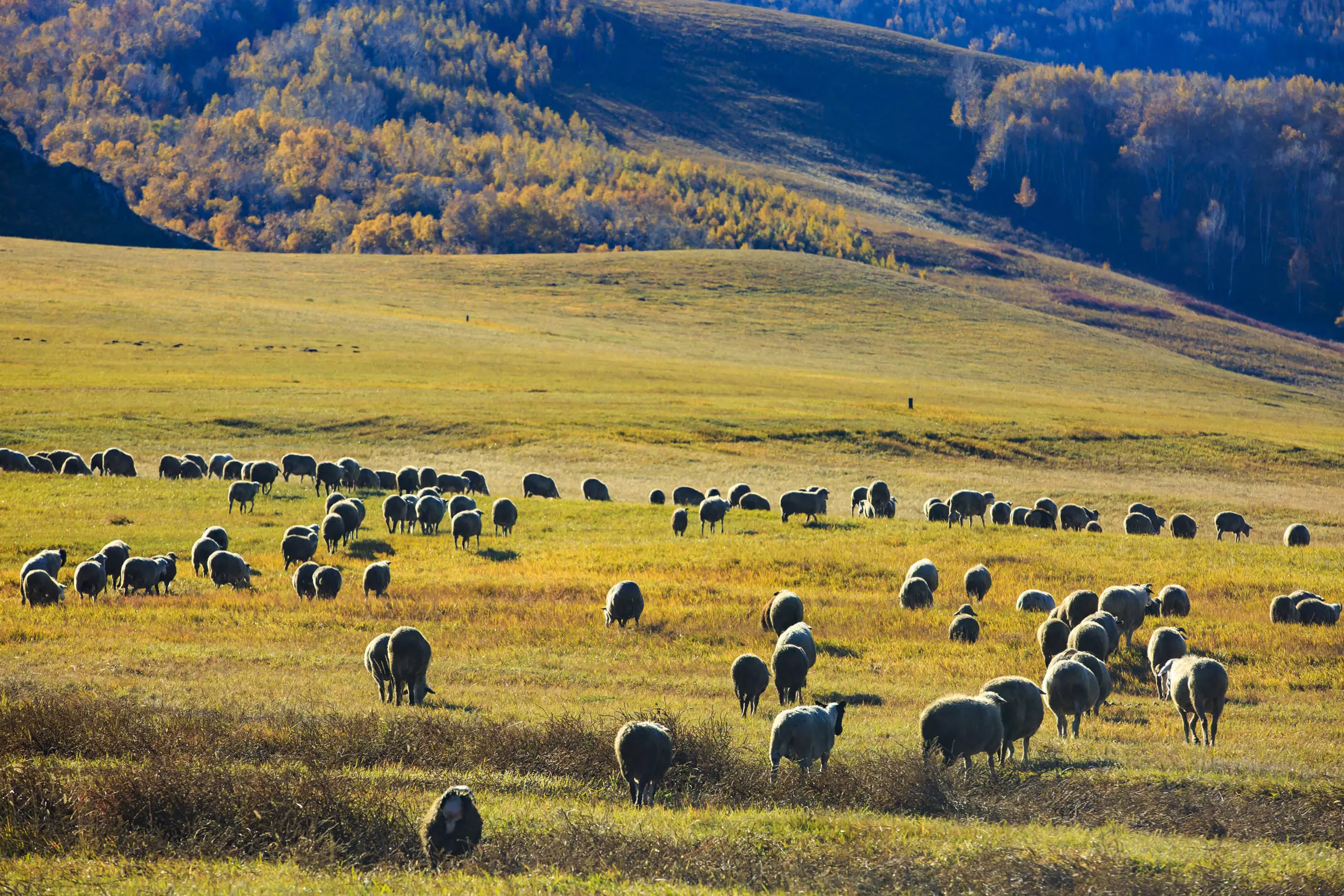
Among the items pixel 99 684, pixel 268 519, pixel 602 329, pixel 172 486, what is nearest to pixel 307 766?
pixel 99 684

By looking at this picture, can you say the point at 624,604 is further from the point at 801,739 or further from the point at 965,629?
the point at 801,739

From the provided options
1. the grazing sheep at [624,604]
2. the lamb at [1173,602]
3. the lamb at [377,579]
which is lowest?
the lamb at [377,579]

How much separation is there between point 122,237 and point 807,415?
497 ft

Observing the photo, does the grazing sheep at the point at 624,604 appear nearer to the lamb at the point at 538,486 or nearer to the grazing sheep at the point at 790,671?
the grazing sheep at the point at 790,671

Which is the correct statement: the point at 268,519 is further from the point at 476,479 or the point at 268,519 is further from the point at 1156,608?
the point at 1156,608

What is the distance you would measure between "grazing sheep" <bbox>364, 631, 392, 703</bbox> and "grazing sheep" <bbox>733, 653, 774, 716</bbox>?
4.93 m

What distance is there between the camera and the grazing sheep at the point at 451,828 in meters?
9.55

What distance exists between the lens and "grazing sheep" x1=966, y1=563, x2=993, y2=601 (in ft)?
79.6

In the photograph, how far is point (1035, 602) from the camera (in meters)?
23.0

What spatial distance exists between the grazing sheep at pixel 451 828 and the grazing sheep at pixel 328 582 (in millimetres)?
13361

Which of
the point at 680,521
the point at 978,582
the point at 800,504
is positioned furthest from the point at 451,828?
the point at 800,504

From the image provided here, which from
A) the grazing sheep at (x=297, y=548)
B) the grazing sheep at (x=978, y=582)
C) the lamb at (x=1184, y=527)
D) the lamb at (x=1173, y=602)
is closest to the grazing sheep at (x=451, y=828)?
the grazing sheep at (x=978, y=582)

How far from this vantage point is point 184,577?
24516 mm

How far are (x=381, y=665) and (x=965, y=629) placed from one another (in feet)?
35.8
